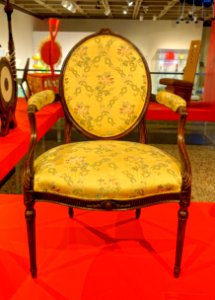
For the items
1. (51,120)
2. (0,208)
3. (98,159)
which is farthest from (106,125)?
(51,120)

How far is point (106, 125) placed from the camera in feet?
4.50

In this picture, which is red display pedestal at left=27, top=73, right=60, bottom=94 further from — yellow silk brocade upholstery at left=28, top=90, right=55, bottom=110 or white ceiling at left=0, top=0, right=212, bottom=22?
white ceiling at left=0, top=0, right=212, bottom=22

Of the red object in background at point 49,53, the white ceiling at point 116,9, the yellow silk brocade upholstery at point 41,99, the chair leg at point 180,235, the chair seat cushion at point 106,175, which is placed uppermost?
the white ceiling at point 116,9

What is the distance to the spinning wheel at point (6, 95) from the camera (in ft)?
6.14

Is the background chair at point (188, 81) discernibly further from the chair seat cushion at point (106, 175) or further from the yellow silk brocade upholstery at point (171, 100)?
the chair seat cushion at point (106, 175)

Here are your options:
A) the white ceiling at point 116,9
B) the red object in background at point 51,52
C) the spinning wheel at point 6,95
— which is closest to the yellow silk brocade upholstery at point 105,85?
the spinning wheel at point 6,95

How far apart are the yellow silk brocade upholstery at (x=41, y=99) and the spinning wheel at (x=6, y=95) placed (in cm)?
69

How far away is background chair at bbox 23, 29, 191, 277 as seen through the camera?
0.97m

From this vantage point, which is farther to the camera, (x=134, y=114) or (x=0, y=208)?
(x=0, y=208)

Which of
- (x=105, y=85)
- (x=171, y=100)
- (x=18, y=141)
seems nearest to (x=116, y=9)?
(x=18, y=141)

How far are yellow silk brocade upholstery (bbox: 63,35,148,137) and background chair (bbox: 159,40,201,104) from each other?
7.08 ft

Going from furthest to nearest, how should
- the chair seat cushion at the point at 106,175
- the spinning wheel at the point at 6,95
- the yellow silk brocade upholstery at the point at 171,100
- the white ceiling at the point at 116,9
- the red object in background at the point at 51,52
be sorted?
the white ceiling at the point at 116,9 → the red object in background at the point at 51,52 → the spinning wheel at the point at 6,95 → the yellow silk brocade upholstery at the point at 171,100 → the chair seat cushion at the point at 106,175

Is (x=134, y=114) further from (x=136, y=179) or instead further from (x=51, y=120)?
(x=51, y=120)

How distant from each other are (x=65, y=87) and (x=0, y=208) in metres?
0.66
